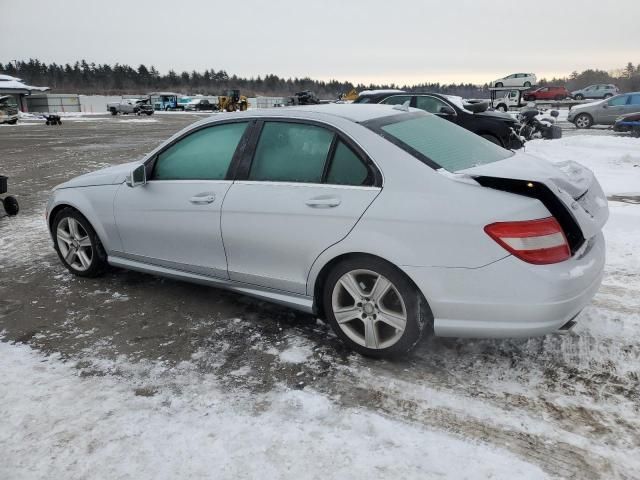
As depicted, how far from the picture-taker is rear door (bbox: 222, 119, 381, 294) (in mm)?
3135

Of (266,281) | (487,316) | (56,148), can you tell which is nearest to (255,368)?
(266,281)

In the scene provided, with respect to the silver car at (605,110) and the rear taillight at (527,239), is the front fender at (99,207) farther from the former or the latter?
the silver car at (605,110)

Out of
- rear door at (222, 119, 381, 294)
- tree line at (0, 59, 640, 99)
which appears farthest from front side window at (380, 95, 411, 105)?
tree line at (0, 59, 640, 99)

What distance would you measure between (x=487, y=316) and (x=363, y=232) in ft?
2.73

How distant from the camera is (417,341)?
3033mm

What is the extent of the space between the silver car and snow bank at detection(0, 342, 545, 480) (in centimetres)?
2163

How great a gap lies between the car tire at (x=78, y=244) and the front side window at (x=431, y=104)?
9372 mm

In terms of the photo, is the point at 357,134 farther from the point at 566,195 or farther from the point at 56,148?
the point at 56,148

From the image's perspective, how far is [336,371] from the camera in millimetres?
3104

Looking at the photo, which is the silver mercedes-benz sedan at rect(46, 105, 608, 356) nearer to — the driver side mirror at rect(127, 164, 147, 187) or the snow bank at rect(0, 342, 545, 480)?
the driver side mirror at rect(127, 164, 147, 187)

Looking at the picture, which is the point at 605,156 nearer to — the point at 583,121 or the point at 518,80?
the point at 583,121

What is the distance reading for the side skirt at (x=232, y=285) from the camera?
343 centimetres

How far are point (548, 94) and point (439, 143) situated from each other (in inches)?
1890

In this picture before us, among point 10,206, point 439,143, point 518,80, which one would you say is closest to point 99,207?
point 439,143
